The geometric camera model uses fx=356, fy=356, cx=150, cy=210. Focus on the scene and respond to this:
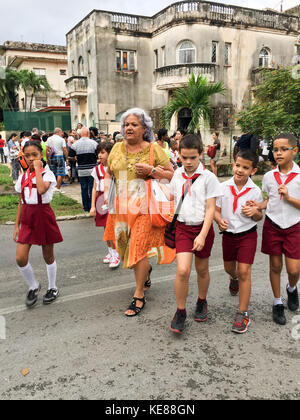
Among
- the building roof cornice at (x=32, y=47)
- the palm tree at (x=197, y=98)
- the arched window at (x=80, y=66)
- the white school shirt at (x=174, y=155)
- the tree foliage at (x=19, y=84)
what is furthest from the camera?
the building roof cornice at (x=32, y=47)

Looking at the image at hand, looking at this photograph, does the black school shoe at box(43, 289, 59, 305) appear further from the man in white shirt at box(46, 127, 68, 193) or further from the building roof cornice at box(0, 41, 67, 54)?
the building roof cornice at box(0, 41, 67, 54)

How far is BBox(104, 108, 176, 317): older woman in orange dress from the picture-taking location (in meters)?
3.49

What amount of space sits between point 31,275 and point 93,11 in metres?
24.0

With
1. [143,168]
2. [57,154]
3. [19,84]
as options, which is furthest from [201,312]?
[19,84]

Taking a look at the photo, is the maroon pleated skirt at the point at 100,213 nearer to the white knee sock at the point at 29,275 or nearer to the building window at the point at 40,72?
the white knee sock at the point at 29,275

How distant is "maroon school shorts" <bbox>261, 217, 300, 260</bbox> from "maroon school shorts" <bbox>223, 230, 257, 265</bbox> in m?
0.19

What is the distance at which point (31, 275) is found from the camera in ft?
12.7

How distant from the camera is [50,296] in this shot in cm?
390

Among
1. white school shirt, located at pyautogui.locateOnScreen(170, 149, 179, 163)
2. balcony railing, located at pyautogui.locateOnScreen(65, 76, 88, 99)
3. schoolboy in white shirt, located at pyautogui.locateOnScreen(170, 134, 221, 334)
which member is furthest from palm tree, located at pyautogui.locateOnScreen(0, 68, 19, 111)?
schoolboy in white shirt, located at pyautogui.locateOnScreen(170, 134, 221, 334)

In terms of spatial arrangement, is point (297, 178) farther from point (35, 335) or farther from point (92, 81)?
point (92, 81)

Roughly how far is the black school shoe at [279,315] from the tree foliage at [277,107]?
8896 mm

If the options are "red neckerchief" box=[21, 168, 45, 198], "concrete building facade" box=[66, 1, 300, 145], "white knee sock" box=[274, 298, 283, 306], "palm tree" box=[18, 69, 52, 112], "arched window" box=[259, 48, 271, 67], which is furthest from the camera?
"palm tree" box=[18, 69, 52, 112]

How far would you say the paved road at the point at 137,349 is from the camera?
8.08 ft

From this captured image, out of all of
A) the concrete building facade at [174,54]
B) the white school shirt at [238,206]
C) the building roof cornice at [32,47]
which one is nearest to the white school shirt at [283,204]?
the white school shirt at [238,206]
